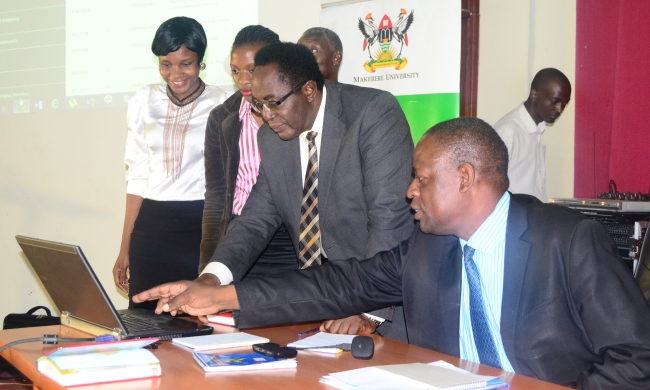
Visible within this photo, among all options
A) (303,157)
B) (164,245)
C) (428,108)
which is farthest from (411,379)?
(428,108)

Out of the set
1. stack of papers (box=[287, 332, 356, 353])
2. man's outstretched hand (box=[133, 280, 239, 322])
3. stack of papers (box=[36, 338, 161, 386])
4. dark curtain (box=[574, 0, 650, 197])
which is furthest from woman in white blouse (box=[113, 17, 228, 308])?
dark curtain (box=[574, 0, 650, 197])

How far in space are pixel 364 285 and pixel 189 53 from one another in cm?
167

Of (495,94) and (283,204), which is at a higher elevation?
(495,94)

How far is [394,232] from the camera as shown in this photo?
8.17 feet

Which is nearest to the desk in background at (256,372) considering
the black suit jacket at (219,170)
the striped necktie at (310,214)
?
the striped necktie at (310,214)

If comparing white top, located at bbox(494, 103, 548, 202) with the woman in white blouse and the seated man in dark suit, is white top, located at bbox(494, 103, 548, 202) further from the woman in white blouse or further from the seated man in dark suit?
the seated man in dark suit

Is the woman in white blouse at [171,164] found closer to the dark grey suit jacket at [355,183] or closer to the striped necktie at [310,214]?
the dark grey suit jacket at [355,183]

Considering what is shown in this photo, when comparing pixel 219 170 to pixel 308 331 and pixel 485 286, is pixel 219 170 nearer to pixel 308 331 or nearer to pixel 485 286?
pixel 308 331

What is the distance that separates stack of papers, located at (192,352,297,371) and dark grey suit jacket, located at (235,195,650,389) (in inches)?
12.6

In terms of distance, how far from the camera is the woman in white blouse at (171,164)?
137 inches

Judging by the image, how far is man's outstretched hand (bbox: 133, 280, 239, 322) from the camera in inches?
85.5

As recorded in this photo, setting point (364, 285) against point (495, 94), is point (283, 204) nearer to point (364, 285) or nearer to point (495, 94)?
point (364, 285)

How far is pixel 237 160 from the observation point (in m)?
3.23

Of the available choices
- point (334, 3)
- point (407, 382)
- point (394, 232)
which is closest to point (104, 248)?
point (334, 3)
